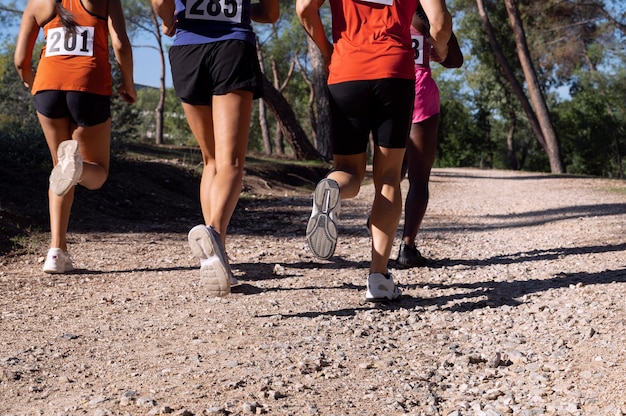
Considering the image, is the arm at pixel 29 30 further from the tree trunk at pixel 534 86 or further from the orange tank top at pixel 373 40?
the tree trunk at pixel 534 86

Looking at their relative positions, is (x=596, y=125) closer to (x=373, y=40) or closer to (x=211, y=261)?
(x=373, y=40)

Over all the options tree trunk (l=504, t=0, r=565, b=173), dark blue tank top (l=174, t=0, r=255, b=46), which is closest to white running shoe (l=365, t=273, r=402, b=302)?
dark blue tank top (l=174, t=0, r=255, b=46)

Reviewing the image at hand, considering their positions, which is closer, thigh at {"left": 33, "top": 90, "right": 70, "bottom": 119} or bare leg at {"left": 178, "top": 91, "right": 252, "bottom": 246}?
bare leg at {"left": 178, "top": 91, "right": 252, "bottom": 246}

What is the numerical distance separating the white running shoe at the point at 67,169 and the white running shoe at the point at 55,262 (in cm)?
69

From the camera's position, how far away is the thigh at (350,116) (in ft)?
12.8

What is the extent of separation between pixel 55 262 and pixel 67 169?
2.81 feet

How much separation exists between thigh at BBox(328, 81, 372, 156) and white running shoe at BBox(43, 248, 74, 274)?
7.12 ft


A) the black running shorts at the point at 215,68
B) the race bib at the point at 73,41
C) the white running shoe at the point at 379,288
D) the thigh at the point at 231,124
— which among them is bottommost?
the white running shoe at the point at 379,288

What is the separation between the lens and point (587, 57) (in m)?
36.8

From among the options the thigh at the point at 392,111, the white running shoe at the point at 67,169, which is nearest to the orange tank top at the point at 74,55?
the white running shoe at the point at 67,169

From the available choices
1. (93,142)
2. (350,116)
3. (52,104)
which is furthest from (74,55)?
(350,116)

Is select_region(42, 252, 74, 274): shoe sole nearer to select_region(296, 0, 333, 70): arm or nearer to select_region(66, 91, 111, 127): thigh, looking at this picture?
select_region(66, 91, 111, 127): thigh

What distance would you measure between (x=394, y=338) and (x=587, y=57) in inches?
1438

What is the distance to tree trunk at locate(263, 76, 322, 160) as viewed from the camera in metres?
16.1
